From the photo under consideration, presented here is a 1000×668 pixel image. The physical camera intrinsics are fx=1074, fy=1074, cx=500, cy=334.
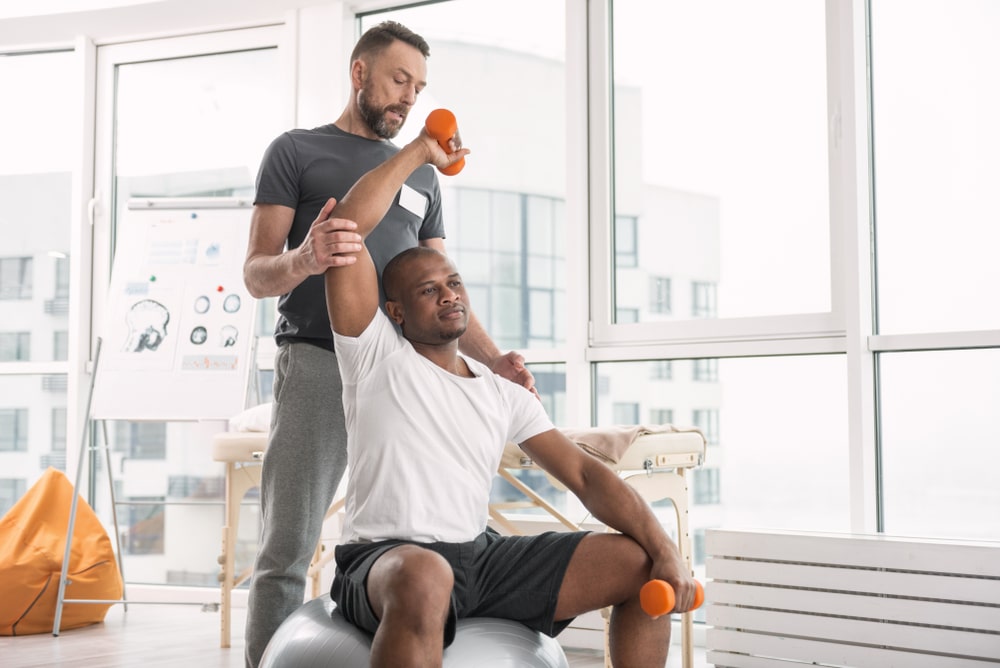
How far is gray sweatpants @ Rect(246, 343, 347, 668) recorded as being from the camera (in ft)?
6.55

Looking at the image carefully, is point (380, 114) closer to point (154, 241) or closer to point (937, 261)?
point (937, 261)

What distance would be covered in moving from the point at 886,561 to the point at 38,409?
10.9 feet

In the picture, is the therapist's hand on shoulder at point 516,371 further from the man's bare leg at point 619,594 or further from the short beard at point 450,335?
the man's bare leg at point 619,594

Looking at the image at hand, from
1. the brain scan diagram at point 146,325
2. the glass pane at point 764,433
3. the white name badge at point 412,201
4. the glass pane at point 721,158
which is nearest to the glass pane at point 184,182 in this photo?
the brain scan diagram at point 146,325

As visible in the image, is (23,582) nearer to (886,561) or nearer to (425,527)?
(425,527)

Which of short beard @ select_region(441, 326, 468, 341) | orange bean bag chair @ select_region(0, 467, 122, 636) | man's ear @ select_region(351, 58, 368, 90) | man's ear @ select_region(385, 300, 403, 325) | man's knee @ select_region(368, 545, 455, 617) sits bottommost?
orange bean bag chair @ select_region(0, 467, 122, 636)

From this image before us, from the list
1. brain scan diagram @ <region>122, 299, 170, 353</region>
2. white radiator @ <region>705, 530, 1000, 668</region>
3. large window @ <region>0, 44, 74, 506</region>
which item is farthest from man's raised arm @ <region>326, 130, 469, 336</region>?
large window @ <region>0, 44, 74, 506</region>

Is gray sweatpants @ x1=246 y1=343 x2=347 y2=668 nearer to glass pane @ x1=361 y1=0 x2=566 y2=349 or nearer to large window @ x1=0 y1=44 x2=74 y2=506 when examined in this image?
glass pane @ x1=361 y1=0 x2=566 y2=349

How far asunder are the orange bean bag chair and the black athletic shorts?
6.99 ft

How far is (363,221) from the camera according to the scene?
1784 millimetres

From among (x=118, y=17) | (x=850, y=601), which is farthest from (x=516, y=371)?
(x=118, y=17)

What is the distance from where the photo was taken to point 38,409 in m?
4.38

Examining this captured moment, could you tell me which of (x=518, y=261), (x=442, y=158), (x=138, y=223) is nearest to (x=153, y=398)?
(x=138, y=223)

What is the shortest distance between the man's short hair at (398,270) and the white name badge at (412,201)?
22 centimetres
